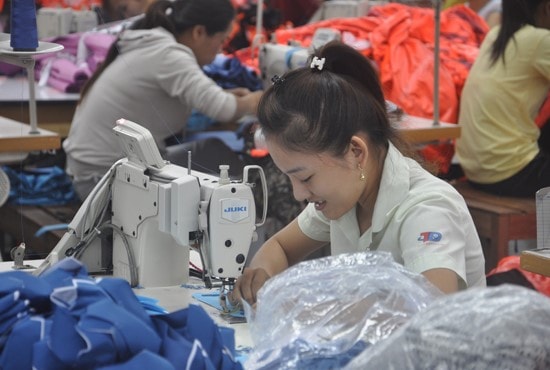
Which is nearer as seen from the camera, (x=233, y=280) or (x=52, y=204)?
(x=233, y=280)

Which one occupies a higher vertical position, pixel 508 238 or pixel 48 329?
pixel 48 329

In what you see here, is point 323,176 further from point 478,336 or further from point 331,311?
point 478,336

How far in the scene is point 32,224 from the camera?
357 centimetres

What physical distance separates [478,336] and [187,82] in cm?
282

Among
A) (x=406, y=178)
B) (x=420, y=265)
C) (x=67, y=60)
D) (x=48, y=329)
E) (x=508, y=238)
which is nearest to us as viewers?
(x=48, y=329)

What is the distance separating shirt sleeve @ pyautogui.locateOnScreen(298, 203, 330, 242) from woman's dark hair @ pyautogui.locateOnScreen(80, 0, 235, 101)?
5.92ft

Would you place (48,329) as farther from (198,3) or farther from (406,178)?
(198,3)

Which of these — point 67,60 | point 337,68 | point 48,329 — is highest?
point 337,68

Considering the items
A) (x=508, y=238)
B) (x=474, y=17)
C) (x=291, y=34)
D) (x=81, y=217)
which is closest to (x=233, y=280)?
→ (x=81, y=217)

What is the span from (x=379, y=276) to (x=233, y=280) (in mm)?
773

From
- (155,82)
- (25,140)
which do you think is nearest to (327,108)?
(25,140)

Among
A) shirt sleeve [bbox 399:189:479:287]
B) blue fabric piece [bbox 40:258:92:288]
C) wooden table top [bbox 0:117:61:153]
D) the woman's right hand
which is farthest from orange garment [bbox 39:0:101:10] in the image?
blue fabric piece [bbox 40:258:92:288]

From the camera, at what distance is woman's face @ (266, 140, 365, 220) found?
1.98m

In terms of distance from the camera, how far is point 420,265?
1880 mm
